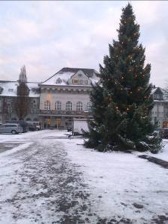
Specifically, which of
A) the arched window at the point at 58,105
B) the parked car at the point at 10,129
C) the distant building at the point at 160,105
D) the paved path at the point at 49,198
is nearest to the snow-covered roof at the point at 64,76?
the arched window at the point at 58,105

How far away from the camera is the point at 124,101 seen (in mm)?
23516

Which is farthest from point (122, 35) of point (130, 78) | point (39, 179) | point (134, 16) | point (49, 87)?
point (49, 87)

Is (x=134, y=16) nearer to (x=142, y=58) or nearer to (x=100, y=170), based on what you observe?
A: (x=142, y=58)

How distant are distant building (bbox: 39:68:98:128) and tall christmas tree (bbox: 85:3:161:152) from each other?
82.1 m

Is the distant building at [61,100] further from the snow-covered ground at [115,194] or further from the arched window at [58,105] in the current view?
the snow-covered ground at [115,194]

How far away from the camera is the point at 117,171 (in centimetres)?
1291

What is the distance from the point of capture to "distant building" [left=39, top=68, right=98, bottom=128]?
4230 inches

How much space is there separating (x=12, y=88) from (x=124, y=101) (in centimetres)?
9255

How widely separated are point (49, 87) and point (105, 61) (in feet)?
275

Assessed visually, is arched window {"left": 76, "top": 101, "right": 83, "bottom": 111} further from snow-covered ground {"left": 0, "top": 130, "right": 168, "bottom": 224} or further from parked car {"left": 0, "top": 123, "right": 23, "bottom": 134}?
snow-covered ground {"left": 0, "top": 130, "right": 168, "bottom": 224}

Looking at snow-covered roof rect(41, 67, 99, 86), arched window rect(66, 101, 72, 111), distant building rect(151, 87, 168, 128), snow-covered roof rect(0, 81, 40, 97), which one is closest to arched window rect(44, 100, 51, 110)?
snow-covered roof rect(0, 81, 40, 97)

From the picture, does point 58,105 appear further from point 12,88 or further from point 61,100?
point 12,88

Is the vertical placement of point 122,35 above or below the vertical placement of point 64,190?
above

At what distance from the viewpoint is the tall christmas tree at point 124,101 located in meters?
22.7
